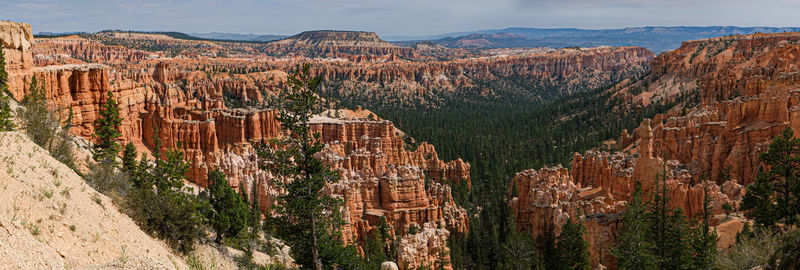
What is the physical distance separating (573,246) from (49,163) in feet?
85.4

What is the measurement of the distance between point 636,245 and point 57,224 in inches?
942

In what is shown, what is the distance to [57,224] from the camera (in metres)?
13.7

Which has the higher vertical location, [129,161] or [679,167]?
[129,161]

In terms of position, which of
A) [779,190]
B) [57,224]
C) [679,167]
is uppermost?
Answer: [57,224]

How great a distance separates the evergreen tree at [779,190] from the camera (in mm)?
24234

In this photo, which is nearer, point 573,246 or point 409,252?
point 573,246

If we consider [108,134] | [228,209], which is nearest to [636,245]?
[228,209]

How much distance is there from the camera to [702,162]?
48219 millimetres

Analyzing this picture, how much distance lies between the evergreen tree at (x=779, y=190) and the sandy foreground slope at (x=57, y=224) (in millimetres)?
26010

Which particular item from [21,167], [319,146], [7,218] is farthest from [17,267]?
[319,146]

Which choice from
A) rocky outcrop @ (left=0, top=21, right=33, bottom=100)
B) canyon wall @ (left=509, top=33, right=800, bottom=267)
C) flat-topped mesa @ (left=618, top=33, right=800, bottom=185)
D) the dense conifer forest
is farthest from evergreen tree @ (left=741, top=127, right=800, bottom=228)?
rocky outcrop @ (left=0, top=21, right=33, bottom=100)

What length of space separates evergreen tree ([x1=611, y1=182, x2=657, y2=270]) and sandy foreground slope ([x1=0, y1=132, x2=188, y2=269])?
20.5 metres

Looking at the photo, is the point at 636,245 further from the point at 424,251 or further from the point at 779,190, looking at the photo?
the point at 424,251

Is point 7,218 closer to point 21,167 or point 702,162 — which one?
point 21,167
